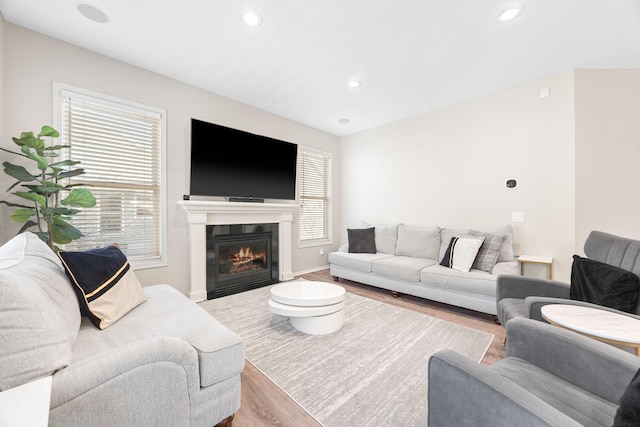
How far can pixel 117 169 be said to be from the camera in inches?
111

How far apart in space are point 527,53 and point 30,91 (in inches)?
187

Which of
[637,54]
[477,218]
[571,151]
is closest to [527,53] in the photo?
[637,54]

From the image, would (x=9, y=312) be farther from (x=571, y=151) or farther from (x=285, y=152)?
(x=571, y=151)

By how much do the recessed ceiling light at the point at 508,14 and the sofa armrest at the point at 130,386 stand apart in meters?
3.14

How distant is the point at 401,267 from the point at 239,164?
2.64 m

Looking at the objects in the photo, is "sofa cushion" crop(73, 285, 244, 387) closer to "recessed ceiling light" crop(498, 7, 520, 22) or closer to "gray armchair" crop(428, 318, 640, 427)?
"gray armchair" crop(428, 318, 640, 427)

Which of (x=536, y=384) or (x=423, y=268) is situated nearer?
(x=536, y=384)

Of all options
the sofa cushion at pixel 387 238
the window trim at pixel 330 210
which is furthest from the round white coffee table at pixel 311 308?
the window trim at pixel 330 210

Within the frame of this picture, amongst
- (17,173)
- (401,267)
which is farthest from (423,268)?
(17,173)

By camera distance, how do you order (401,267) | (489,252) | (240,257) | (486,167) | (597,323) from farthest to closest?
(240,257) → (486,167) → (401,267) → (489,252) → (597,323)

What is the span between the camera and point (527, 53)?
8.39ft

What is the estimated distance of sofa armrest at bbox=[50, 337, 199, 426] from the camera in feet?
2.88

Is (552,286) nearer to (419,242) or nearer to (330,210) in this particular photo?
(419,242)

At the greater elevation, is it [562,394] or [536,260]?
[536,260]
